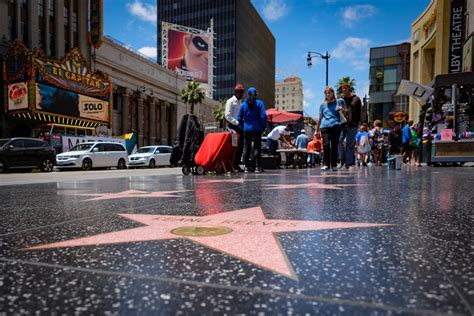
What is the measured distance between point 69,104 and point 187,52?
1311 inches

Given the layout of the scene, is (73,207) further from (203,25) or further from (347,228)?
(203,25)

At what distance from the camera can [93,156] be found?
19.6m

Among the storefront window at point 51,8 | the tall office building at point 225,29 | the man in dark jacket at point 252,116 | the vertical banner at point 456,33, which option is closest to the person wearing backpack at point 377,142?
the man in dark jacket at point 252,116

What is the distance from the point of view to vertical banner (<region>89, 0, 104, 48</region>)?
1412 inches

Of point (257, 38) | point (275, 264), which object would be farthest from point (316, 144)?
point (257, 38)

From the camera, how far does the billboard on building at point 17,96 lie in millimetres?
25141

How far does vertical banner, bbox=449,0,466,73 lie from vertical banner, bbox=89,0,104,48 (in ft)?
97.1

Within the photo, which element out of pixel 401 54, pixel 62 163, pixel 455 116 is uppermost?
pixel 401 54

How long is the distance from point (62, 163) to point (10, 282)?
758 inches

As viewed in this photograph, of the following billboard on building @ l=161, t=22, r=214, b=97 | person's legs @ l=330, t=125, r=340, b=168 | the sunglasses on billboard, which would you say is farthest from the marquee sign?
the sunglasses on billboard

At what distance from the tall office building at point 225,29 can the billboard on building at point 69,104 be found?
6385cm

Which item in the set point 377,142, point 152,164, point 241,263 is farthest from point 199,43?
point 241,263

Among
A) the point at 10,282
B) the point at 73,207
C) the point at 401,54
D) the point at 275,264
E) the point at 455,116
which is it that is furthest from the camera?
the point at 401,54

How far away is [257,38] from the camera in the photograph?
4557 inches
